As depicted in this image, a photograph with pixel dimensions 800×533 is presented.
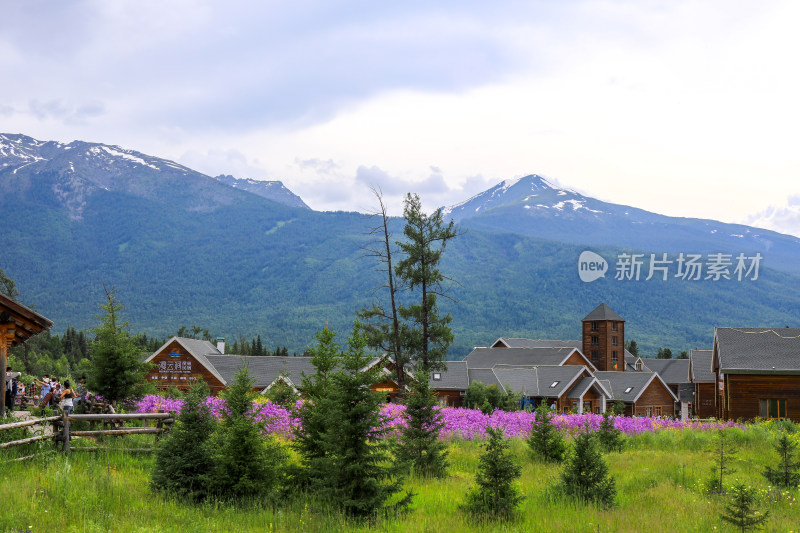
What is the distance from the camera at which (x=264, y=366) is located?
66438mm

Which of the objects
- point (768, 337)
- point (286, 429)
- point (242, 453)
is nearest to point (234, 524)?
point (242, 453)

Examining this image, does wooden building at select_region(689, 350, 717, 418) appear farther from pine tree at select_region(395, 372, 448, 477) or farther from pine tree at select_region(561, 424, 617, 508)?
pine tree at select_region(561, 424, 617, 508)

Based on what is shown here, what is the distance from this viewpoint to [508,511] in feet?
40.6

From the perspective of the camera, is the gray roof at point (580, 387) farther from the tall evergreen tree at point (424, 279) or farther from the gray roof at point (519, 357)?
the tall evergreen tree at point (424, 279)

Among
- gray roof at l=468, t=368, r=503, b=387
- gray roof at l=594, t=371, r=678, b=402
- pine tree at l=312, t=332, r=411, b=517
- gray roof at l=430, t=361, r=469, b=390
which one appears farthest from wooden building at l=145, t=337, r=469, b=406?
pine tree at l=312, t=332, r=411, b=517

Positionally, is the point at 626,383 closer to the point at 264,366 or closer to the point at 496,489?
the point at 264,366

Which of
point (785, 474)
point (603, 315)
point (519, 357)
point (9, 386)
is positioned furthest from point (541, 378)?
point (785, 474)

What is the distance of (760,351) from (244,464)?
37067mm

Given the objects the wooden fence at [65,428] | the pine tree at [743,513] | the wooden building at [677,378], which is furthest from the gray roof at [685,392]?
the wooden fence at [65,428]

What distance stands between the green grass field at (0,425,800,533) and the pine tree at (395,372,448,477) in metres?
0.62

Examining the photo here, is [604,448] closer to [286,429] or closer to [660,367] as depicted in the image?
[286,429]

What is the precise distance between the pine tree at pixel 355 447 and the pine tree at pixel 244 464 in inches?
70.3

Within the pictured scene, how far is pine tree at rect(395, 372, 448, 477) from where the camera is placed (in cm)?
1698

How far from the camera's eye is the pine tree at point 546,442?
19.3 meters
